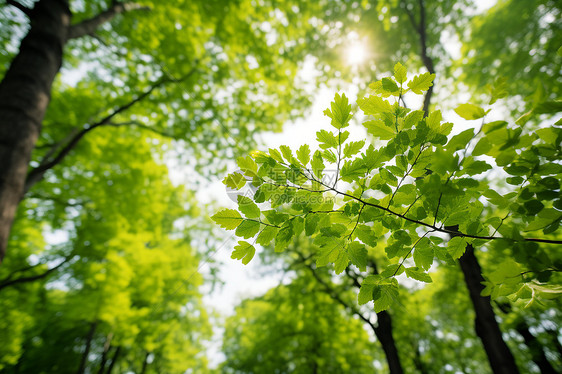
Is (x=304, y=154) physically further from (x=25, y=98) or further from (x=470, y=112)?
(x=25, y=98)

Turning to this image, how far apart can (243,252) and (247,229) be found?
120mm

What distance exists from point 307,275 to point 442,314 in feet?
28.5

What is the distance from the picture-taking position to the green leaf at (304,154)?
993mm

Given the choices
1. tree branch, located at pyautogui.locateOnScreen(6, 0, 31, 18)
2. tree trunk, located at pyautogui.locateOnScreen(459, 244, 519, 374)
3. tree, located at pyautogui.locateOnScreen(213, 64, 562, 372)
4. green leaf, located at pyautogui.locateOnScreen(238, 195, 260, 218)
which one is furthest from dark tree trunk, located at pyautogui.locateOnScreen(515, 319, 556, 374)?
tree branch, located at pyautogui.locateOnScreen(6, 0, 31, 18)

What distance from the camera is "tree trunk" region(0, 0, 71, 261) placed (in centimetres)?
206

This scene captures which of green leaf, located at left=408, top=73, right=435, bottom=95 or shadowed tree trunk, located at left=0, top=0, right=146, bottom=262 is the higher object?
shadowed tree trunk, located at left=0, top=0, right=146, bottom=262

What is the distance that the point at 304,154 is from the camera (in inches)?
39.3

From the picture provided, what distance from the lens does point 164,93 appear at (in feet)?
19.4

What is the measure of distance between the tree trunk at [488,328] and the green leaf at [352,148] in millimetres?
2685

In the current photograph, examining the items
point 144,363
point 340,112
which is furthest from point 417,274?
point 144,363

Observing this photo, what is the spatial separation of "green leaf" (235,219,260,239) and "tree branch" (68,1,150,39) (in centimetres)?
498

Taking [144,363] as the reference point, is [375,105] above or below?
above

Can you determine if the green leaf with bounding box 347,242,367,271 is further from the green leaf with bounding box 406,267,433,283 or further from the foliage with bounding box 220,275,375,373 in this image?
the foliage with bounding box 220,275,375,373

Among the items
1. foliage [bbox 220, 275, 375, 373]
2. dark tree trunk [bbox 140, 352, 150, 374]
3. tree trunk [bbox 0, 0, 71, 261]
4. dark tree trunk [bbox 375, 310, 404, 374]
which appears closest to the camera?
tree trunk [bbox 0, 0, 71, 261]
